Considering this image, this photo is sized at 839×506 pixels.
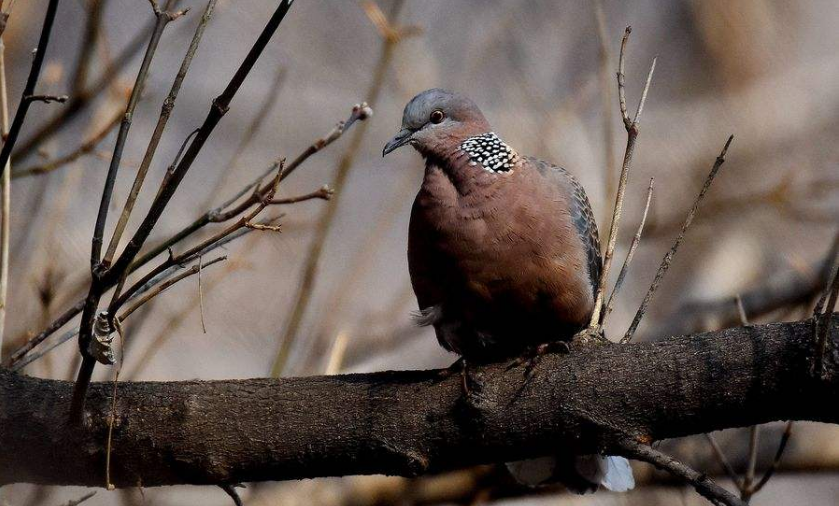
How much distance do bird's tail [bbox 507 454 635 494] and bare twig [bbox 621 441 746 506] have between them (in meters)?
1.41

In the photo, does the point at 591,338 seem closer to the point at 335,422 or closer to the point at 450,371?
the point at 450,371

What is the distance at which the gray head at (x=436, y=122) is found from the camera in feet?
12.1

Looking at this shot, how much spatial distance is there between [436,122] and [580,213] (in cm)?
66

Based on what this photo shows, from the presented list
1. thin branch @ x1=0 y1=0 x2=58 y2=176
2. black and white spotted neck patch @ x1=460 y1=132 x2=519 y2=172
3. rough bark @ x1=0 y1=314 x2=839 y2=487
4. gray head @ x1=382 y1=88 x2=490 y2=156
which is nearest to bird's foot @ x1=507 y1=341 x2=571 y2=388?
rough bark @ x1=0 y1=314 x2=839 y2=487

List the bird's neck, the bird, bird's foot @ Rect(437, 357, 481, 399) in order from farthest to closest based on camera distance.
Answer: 1. the bird's neck
2. the bird
3. bird's foot @ Rect(437, 357, 481, 399)

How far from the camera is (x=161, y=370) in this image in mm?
7672

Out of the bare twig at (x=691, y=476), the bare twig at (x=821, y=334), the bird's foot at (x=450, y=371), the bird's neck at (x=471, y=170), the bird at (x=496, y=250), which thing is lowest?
the bare twig at (x=691, y=476)

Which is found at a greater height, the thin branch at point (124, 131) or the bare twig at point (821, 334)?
the thin branch at point (124, 131)

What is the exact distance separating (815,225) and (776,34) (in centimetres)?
216

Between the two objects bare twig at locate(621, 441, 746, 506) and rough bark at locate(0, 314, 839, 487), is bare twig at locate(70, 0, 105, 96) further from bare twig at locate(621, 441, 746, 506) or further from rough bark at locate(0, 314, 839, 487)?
bare twig at locate(621, 441, 746, 506)

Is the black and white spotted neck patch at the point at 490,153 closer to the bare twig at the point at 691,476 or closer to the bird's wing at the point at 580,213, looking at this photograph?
the bird's wing at the point at 580,213

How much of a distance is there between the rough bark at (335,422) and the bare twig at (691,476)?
0.10 meters

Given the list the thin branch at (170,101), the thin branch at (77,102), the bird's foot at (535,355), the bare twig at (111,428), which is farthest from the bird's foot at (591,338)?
the thin branch at (77,102)

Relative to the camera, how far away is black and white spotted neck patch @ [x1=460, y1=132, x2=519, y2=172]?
3496 mm
